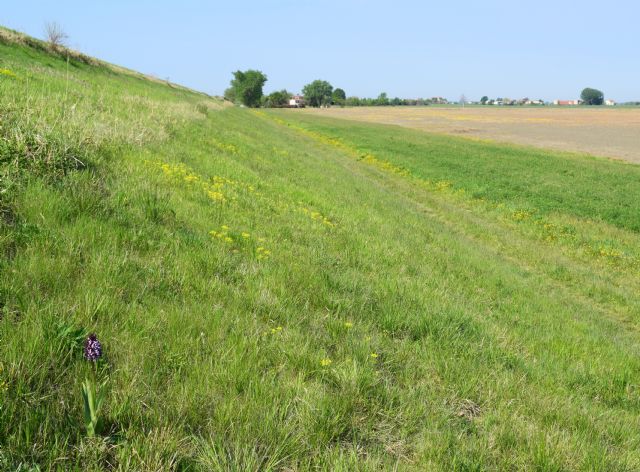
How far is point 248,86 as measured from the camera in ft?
491

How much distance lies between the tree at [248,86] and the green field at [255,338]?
497ft

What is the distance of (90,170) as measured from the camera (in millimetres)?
5570

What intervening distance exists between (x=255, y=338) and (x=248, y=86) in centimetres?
15765

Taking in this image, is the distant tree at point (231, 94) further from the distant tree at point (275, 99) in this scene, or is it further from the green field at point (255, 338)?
the green field at point (255, 338)

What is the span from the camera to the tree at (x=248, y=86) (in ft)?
493

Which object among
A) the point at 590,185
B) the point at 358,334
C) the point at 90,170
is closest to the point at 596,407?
the point at 358,334

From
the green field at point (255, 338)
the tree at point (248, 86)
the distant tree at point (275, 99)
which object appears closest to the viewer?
the green field at point (255, 338)

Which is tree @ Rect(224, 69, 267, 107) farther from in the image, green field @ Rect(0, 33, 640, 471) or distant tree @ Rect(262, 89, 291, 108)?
green field @ Rect(0, 33, 640, 471)

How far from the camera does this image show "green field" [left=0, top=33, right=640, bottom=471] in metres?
2.28

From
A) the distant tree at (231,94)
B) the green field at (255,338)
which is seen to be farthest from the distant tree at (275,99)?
the green field at (255,338)

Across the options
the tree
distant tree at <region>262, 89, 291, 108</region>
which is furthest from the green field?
distant tree at <region>262, 89, 291, 108</region>

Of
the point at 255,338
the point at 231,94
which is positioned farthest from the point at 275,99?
the point at 255,338

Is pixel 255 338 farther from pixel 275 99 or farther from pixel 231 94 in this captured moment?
pixel 275 99

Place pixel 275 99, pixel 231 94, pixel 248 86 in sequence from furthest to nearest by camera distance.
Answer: pixel 275 99, pixel 231 94, pixel 248 86
